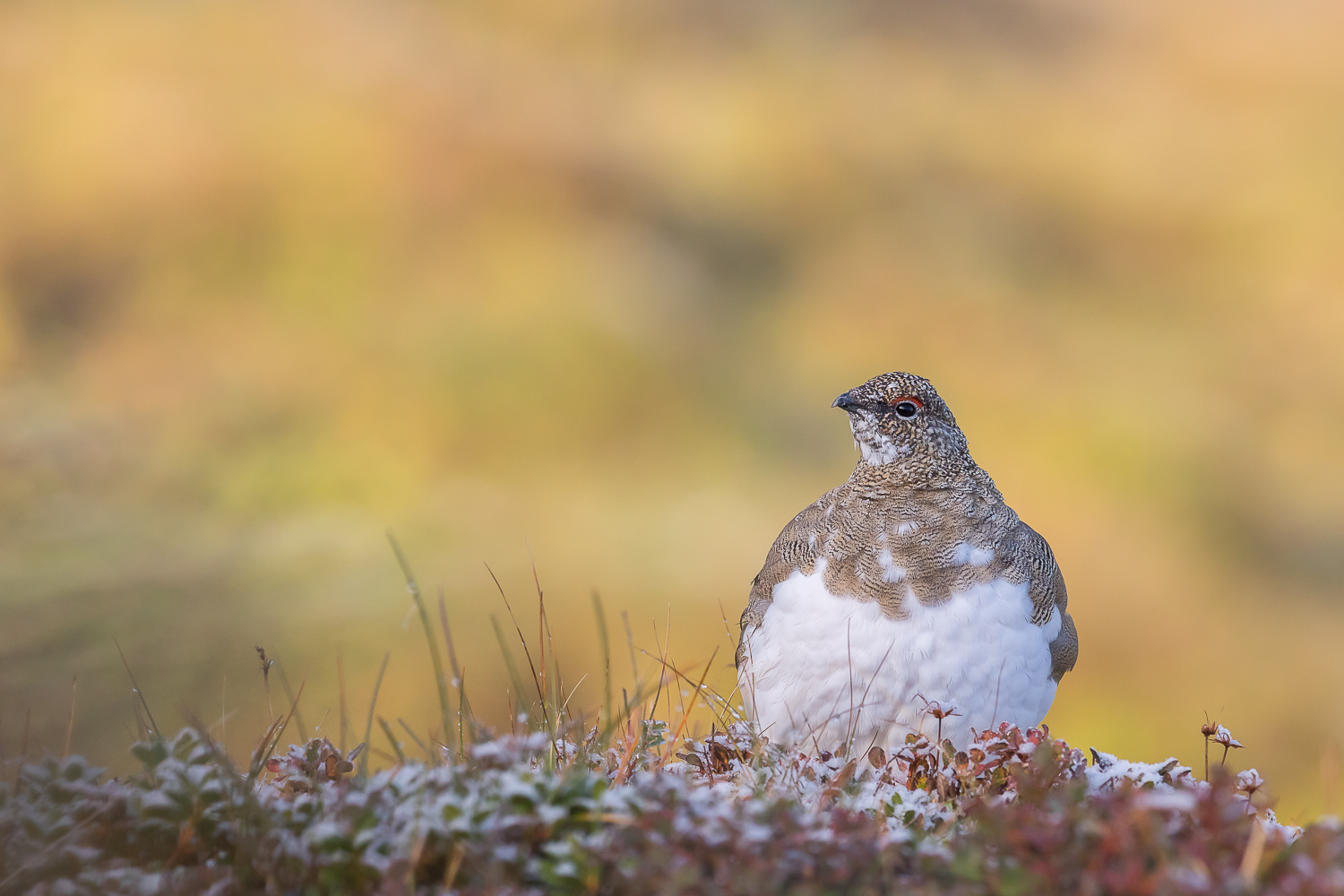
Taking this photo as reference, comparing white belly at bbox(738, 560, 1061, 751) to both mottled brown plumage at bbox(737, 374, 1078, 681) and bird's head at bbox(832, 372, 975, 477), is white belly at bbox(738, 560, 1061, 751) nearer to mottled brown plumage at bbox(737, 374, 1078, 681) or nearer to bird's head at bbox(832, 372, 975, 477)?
mottled brown plumage at bbox(737, 374, 1078, 681)

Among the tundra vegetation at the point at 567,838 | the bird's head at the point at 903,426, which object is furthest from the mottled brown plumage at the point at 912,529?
the tundra vegetation at the point at 567,838

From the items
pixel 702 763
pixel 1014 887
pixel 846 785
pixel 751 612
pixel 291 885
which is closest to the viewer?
pixel 1014 887

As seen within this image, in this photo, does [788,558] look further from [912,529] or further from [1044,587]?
[1044,587]

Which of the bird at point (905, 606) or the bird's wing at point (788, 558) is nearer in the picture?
the bird at point (905, 606)

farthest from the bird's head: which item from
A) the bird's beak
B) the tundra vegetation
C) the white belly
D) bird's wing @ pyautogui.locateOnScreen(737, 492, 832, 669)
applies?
the tundra vegetation

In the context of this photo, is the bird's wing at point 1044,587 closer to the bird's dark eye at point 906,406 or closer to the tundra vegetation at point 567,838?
the bird's dark eye at point 906,406

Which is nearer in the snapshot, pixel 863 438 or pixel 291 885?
pixel 291 885

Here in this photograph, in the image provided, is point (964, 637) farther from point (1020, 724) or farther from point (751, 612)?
point (751, 612)

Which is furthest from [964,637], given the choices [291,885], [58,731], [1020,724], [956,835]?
[58,731]
